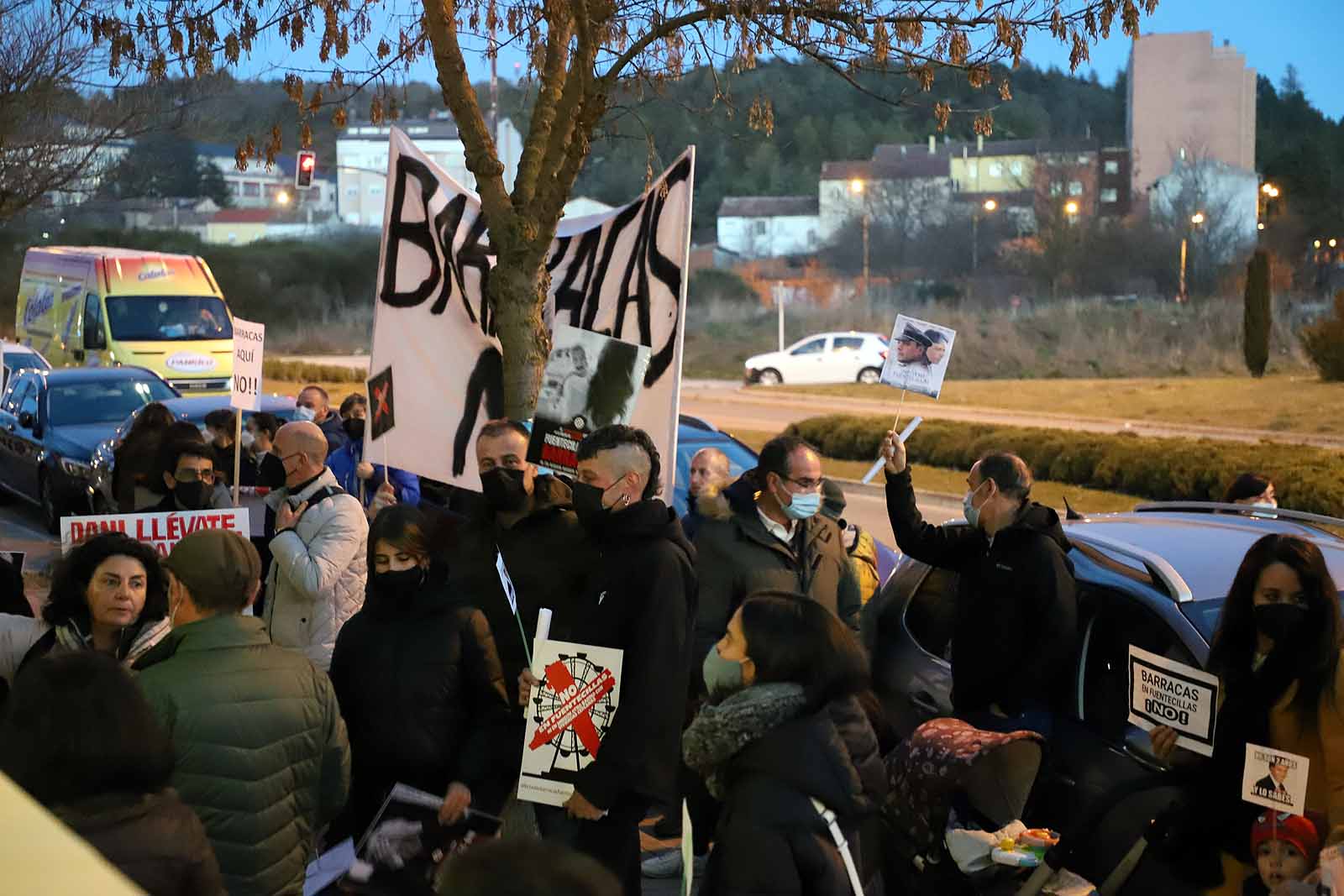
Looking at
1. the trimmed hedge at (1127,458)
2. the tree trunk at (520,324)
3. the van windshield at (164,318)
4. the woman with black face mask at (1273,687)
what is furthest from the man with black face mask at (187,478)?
the van windshield at (164,318)

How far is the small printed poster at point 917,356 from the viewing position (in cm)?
768

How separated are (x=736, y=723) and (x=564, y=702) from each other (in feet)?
3.17

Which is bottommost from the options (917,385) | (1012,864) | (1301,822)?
(1012,864)

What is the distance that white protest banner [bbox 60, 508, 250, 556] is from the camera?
21.4 ft

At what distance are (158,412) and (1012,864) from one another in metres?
5.63

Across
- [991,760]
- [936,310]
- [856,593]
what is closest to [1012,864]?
[991,760]

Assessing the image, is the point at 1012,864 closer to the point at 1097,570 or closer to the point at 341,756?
the point at 1097,570

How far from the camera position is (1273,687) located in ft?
14.2

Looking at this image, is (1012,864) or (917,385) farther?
(917,385)

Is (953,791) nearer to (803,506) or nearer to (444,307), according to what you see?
(803,506)

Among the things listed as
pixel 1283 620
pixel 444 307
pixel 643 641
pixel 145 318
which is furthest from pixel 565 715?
pixel 145 318

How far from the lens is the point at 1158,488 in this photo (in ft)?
62.6

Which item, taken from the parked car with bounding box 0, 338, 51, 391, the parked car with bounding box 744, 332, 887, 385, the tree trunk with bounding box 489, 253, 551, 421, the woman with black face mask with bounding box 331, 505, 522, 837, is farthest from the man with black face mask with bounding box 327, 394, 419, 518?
the parked car with bounding box 744, 332, 887, 385

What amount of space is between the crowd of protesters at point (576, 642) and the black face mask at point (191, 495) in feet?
3.48
